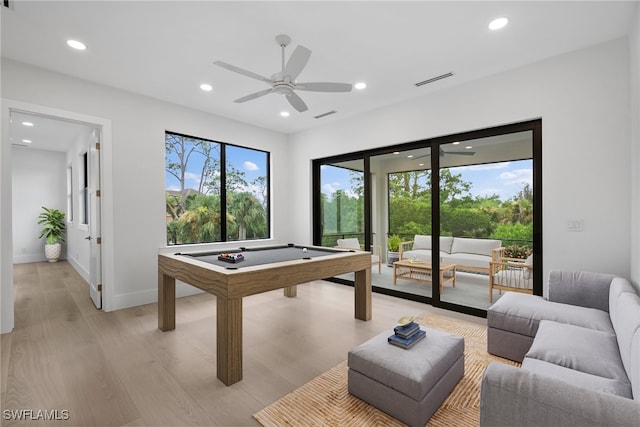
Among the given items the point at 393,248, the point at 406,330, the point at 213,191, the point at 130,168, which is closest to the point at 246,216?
the point at 213,191

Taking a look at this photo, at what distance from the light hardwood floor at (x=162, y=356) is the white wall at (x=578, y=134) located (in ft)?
5.44

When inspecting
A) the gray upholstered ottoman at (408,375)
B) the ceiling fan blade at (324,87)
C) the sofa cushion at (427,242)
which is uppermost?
the ceiling fan blade at (324,87)

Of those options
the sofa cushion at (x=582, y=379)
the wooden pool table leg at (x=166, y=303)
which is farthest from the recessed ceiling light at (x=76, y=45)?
the sofa cushion at (x=582, y=379)

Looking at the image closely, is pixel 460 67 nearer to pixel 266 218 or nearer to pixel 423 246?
pixel 423 246

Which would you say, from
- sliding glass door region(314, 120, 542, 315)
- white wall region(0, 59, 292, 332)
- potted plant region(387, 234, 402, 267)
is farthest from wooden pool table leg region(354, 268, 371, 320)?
white wall region(0, 59, 292, 332)

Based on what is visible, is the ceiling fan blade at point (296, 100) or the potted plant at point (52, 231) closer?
the ceiling fan blade at point (296, 100)

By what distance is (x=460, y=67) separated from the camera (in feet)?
10.8

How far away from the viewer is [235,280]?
2.20 m

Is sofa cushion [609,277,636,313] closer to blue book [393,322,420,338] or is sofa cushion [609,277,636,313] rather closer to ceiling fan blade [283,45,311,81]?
blue book [393,322,420,338]

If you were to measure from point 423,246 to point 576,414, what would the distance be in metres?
3.66

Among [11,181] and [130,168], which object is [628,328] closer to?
[130,168]

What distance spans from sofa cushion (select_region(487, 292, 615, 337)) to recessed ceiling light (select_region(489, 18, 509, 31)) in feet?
7.98

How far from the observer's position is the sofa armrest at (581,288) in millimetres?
2471

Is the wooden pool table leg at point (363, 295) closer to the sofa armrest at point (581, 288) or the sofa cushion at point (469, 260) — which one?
the sofa cushion at point (469, 260)
